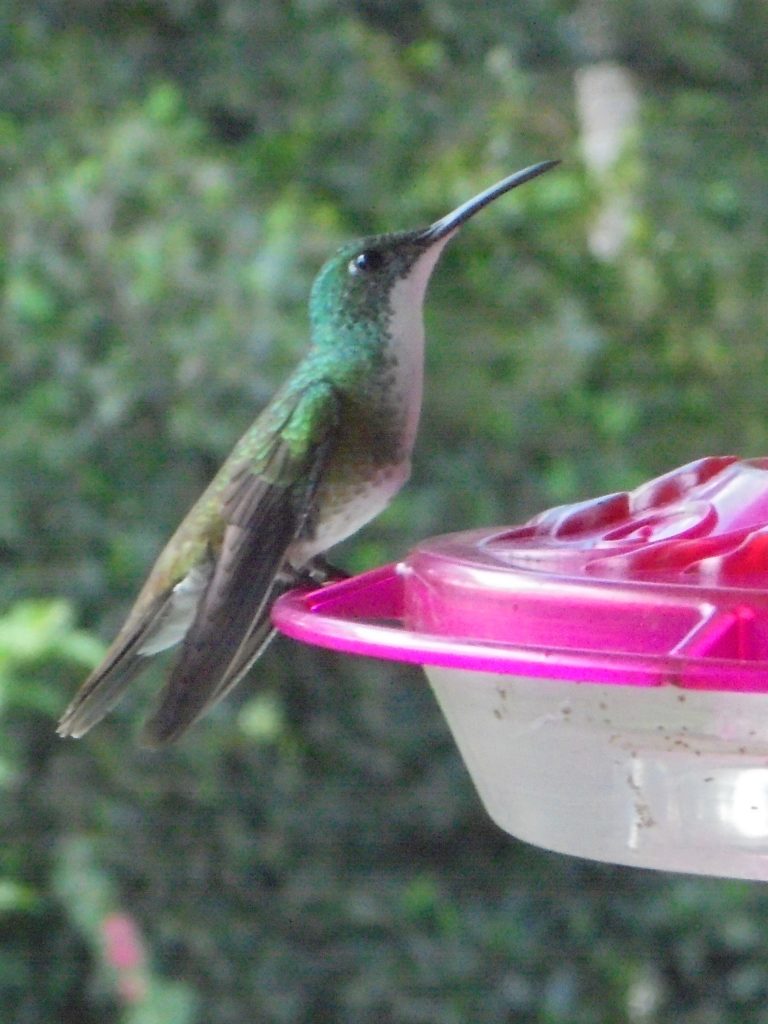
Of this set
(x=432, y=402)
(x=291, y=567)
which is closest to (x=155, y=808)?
(x=432, y=402)

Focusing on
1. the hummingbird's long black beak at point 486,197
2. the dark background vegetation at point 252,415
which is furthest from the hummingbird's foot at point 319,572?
the dark background vegetation at point 252,415

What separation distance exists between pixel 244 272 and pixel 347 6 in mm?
860

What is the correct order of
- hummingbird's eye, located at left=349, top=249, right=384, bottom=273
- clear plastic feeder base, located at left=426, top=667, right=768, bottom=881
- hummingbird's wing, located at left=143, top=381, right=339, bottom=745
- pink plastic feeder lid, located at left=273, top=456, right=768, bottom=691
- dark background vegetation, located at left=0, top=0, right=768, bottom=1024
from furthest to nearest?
dark background vegetation, located at left=0, top=0, right=768, bottom=1024
hummingbird's eye, located at left=349, top=249, right=384, bottom=273
hummingbird's wing, located at left=143, top=381, right=339, bottom=745
clear plastic feeder base, located at left=426, top=667, right=768, bottom=881
pink plastic feeder lid, located at left=273, top=456, right=768, bottom=691

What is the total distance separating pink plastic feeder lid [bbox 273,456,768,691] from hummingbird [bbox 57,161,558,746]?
22 centimetres

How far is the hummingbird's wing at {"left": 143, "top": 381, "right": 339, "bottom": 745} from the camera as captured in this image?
1479 mm

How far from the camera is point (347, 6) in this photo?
3.69 metres

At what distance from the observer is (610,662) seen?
91cm

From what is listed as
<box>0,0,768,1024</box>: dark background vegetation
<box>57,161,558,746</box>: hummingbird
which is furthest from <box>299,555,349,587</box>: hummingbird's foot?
<box>0,0,768,1024</box>: dark background vegetation

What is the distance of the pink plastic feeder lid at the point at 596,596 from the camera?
932 millimetres

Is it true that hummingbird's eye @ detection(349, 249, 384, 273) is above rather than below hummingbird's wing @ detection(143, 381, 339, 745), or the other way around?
above

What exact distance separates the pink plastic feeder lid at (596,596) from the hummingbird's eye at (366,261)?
591mm

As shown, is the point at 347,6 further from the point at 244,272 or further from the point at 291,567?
the point at 291,567

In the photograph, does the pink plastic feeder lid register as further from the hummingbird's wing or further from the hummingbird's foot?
the hummingbird's foot

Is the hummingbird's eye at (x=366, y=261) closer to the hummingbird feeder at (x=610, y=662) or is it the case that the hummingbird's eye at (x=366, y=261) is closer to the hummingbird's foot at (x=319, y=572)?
the hummingbird's foot at (x=319, y=572)
